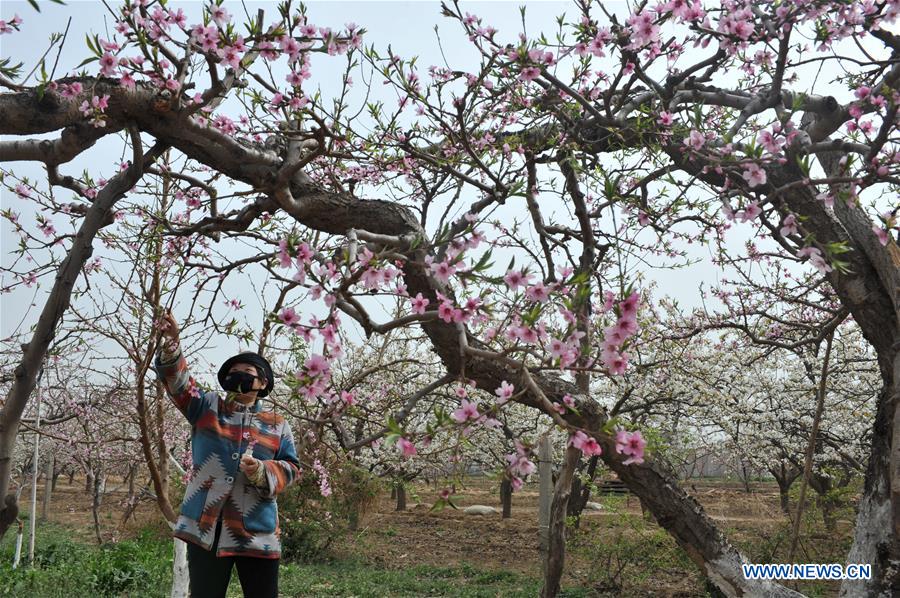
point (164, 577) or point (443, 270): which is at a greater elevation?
point (443, 270)

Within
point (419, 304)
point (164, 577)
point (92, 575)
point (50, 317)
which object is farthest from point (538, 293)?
point (164, 577)

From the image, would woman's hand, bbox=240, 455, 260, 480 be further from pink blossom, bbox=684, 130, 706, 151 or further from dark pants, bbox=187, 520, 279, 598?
pink blossom, bbox=684, 130, 706, 151

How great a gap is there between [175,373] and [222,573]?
2.62 ft

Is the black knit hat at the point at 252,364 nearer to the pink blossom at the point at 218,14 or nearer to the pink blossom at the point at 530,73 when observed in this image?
the pink blossom at the point at 218,14

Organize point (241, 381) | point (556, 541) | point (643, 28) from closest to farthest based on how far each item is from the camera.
Result: 1. point (241, 381)
2. point (643, 28)
3. point (556, 541)

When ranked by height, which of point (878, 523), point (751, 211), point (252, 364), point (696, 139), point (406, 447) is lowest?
point (878, 523)

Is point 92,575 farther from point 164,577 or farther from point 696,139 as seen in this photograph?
point 696,139

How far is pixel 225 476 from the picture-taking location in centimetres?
257

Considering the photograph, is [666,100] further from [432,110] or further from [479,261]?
[479,261]

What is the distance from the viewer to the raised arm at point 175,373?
242cm

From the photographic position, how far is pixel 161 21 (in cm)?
230

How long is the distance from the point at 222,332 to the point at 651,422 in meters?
10.6

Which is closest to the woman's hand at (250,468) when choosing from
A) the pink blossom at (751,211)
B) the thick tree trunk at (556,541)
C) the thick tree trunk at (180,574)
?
the thick tree trunk at (556,541)

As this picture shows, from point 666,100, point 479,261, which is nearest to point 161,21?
point 479,261
